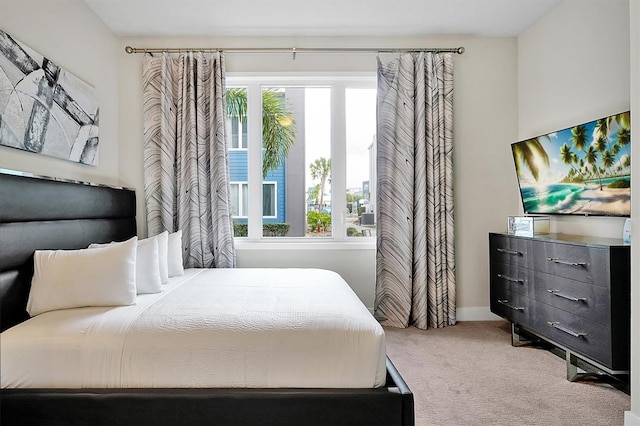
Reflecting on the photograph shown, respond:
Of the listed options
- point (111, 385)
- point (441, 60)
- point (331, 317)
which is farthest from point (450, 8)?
point (111, 385)

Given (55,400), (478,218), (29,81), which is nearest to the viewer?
(55,400)

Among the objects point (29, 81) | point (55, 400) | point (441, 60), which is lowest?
point (55, 400)

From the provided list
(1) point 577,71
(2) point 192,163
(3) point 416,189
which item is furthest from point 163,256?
(1) point 577,71

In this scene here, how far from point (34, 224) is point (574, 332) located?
10.3ft

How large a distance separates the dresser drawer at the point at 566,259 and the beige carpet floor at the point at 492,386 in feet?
2.13

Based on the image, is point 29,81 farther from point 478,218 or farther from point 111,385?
point 478,218

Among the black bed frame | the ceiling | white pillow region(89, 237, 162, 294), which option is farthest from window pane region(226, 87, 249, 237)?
the black bed frame

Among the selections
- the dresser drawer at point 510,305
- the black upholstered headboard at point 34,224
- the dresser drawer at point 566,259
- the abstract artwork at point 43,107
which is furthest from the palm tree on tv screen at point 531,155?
the abstract artwork at point 43,107

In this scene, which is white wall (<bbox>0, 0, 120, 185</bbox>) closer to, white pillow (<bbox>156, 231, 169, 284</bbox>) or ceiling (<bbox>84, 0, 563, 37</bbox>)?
ceiling (<bbox>84, 0, 563, 37</bbox>)

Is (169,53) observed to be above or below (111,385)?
above

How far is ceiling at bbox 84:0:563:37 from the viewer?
3178 mm

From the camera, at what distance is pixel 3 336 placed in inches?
65.0

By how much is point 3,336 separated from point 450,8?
354cm

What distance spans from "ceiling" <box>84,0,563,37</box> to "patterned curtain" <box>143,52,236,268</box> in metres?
0.31
